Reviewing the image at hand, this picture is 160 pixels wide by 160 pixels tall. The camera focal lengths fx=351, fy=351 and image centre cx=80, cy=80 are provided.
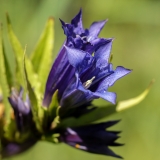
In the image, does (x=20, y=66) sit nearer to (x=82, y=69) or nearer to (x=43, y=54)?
(x=43, y=54)

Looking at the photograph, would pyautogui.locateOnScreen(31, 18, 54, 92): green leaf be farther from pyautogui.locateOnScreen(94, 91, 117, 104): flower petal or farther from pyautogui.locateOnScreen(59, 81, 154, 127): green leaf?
pyautogui.locateOnScreen(94, 91, 117, 104): flower petal

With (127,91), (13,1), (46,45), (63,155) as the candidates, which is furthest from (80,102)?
(13,1)

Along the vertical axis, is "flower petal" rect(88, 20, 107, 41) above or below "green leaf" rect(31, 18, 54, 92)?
above

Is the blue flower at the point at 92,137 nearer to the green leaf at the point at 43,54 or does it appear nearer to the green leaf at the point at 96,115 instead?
the green leaf at the point at 96,115

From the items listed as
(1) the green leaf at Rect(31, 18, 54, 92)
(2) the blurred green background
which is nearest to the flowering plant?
(1) the green leaf at Rect(31, 18, 54, 92)

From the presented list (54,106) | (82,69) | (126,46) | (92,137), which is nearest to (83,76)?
(82,69)

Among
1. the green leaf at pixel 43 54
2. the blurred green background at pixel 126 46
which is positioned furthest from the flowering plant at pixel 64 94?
the blurred green background at pixel 126 46

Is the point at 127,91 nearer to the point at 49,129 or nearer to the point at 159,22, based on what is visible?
the point at 159,22
